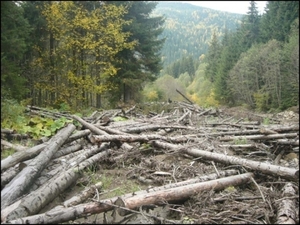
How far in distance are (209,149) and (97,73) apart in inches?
478

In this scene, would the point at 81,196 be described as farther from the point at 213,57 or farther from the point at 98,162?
the point at 213,57

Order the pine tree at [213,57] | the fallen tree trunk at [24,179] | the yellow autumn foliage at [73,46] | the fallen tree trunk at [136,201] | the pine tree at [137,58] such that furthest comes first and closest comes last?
the pine tree at [213,57]
the pine tree at [137,58]
the yellow autumn foliage at [73,46]
the fallen tree trunk at [24,179]
the fallen tree trunk at [136,201]

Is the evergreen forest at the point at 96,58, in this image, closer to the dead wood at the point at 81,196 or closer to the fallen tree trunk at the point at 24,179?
the fallen tree trunk at the point at 24,179

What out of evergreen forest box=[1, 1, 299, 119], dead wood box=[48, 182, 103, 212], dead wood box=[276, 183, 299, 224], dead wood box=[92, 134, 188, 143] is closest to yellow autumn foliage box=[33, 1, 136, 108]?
evergreen forest box=[1, 1, 299, 119]

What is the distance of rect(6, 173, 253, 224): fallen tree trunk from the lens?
3.01 m

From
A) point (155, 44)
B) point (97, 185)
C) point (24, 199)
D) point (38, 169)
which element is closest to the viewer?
point (24, 199)

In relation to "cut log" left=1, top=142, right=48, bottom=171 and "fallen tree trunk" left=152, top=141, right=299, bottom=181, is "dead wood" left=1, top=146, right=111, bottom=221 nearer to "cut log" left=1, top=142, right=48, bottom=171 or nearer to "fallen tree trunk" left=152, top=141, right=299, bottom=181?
"cut log" left=1, top=142, right=48, bottom=171

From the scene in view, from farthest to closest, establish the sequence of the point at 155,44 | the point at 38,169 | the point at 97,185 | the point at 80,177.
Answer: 1. the point at 155,44
2. the point at 80,177
3. the point at 97,185
4. the point at 38,169

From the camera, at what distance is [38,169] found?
4.02 metres

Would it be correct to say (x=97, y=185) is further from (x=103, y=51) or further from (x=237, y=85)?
(x=237, y=85)

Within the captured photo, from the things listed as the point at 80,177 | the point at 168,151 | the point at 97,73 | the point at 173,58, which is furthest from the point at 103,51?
the point at 173,58

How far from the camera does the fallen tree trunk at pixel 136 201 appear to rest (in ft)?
9.88

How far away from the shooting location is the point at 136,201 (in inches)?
138

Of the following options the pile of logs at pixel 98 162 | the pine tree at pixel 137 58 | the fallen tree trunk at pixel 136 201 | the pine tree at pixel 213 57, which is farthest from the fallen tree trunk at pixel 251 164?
the pine tree at pixel 213 57
